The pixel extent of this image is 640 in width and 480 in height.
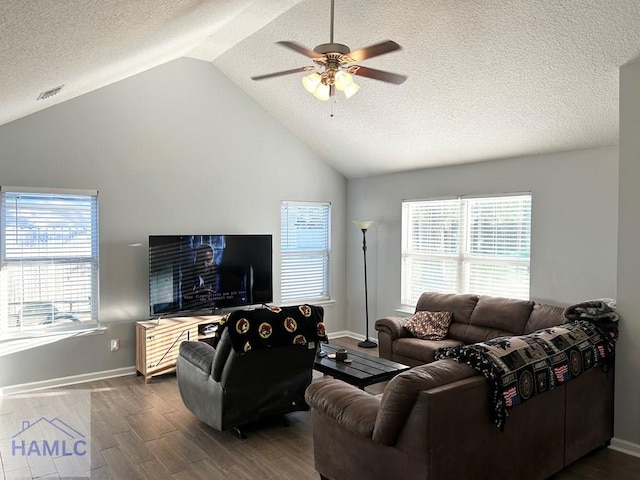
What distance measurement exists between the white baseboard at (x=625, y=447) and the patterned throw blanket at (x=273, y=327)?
223 cm

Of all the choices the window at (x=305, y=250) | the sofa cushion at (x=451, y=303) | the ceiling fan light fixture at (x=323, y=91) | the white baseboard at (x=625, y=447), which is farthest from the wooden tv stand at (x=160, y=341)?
the white baseboard at (x=625, y=447)

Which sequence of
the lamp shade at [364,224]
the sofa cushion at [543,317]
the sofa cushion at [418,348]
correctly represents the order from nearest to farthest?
the sofa cushion at [543,317] → the sofa cushion at [418,348] → the lamp shade at [364,224]

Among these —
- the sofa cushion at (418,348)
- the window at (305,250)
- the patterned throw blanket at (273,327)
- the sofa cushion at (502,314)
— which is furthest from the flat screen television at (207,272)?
the sofa cushion at (502,314)

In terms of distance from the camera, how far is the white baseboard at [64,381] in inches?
189

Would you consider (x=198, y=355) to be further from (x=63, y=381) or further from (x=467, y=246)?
(x=467, y=246)

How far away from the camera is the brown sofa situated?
238cm

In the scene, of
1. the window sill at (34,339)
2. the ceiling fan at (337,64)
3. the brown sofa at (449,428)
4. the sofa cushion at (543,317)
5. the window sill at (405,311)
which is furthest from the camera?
the window sill at (405,311)

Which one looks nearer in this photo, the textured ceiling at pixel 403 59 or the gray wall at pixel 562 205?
the textured ceiling at pixel 403 59

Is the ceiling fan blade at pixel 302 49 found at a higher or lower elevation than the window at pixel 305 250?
higher

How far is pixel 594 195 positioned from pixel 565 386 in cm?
232

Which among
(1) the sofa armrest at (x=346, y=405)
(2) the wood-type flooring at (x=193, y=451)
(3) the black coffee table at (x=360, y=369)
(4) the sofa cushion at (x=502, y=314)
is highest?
(4) the sofa cushion at (x=502, y=314)

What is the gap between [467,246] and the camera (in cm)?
581

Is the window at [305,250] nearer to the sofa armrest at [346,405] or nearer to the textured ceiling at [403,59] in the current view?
the textured ceiling at [403,59]

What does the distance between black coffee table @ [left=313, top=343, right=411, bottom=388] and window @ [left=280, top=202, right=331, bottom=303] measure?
2.52 m
